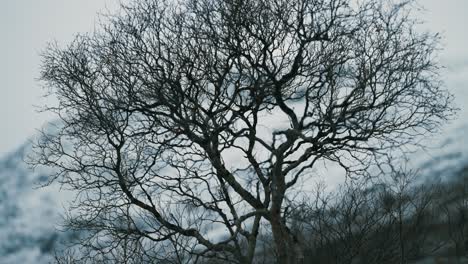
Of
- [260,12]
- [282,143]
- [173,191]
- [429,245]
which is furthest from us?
[429,245]

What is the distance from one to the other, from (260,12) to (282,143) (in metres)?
2.90

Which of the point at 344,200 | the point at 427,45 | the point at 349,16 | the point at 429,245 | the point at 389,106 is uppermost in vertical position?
the point at 349,16

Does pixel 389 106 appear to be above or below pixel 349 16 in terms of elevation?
below

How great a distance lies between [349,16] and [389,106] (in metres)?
2.15

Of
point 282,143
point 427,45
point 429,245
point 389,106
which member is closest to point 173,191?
point 282,143

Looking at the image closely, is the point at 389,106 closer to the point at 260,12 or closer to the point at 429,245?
the point at 260,12

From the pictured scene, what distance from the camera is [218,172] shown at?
466 inches

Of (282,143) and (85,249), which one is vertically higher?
(282,143)

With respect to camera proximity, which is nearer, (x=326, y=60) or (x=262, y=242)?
(x=326, y=60)

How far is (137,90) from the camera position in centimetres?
1114

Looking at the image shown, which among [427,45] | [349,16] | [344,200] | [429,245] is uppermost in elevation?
[349,16]

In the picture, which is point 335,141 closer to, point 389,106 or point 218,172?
point 389,106

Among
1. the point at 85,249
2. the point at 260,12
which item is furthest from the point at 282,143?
the point at 85,249

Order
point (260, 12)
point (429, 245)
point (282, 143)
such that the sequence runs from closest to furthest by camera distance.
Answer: point (260, 12) → point (282, 143) → point (429, 245)
